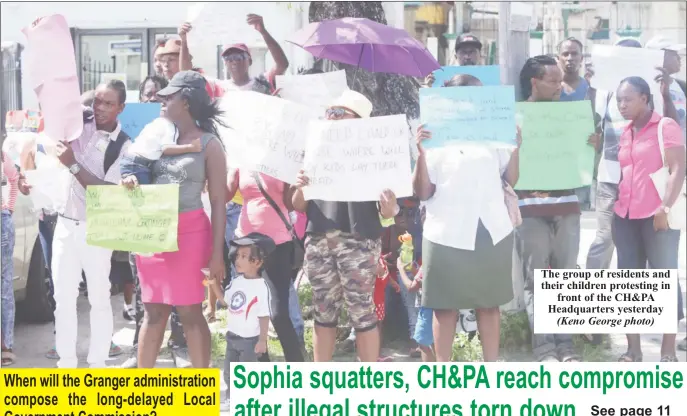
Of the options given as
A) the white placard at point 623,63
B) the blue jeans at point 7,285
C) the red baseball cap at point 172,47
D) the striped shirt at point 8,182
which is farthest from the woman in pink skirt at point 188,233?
the white placard at point 623,63

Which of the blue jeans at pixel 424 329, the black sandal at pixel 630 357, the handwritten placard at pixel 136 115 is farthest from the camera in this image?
the black sandal at pixel 630 357

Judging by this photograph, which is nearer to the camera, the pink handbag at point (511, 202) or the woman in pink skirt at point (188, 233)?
the woman in pink skirt at point (188, 233)

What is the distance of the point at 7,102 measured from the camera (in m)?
6.61

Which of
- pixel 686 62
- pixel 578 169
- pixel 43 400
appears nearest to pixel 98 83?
pixel 43 400

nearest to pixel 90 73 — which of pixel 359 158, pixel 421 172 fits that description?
pixel 359 158

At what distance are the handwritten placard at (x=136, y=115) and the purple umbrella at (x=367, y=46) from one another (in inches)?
36.5

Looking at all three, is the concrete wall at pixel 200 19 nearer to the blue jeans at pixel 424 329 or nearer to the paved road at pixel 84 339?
the paved road at pixel 84 339

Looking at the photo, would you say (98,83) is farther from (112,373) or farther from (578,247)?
(578,247)

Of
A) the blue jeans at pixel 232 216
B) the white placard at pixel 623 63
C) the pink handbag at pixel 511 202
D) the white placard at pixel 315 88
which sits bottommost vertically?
the blue jeans at pixel 232 216

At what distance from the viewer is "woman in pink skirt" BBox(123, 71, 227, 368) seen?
5859 millimetres

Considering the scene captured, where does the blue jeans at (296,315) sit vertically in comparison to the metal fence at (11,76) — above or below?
below

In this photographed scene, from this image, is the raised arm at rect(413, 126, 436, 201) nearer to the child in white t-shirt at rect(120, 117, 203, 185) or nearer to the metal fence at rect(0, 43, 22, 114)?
the child in white t-shirt at rect(120, 117, 203, 185)

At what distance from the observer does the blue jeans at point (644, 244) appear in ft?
21.5

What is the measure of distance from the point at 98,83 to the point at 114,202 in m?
1.02
